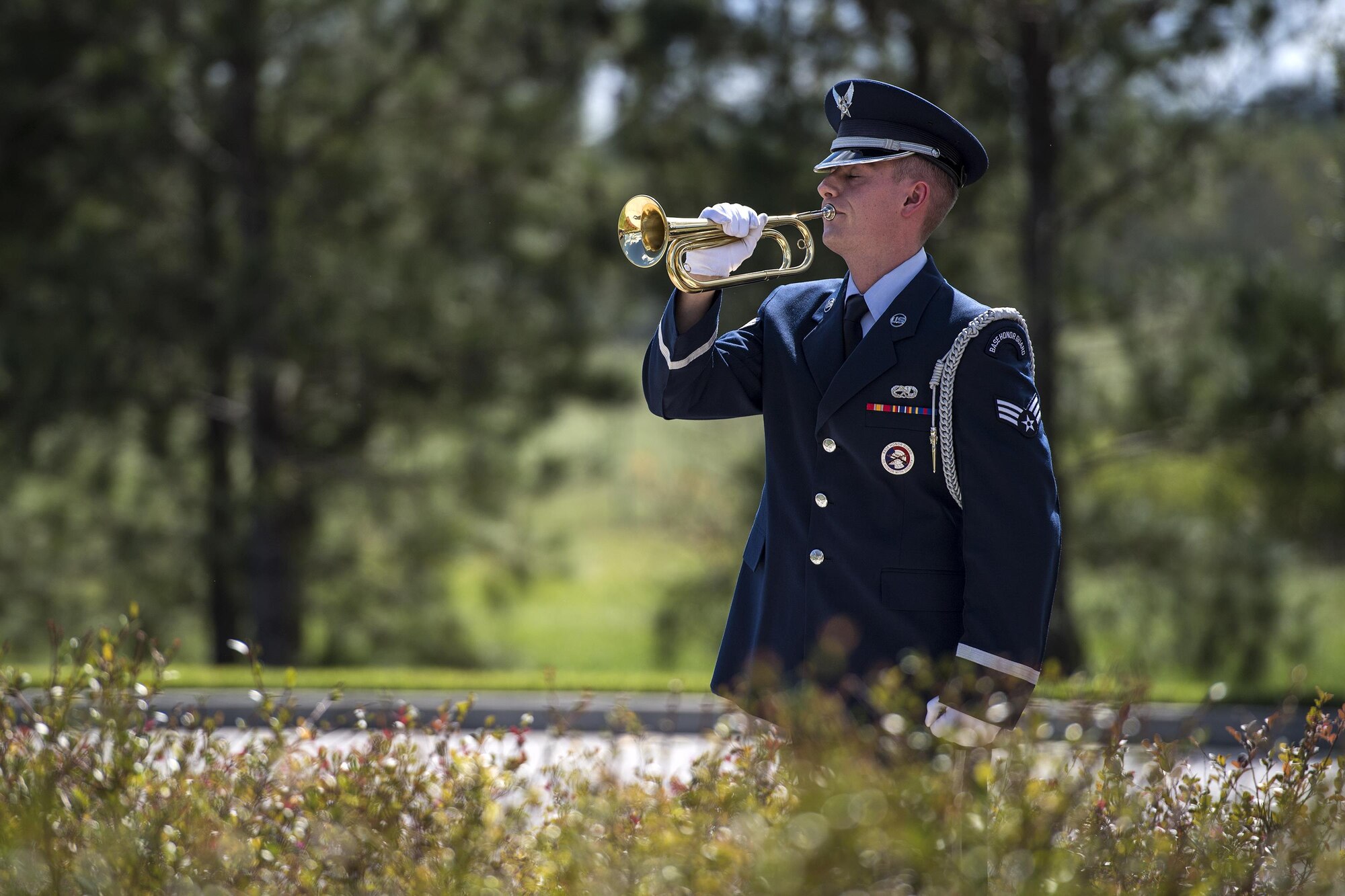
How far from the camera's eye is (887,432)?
2.88 meters

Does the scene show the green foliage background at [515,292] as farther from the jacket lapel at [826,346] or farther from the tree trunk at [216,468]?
the jacket lapel at [826,346]

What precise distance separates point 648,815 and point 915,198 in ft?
4.35

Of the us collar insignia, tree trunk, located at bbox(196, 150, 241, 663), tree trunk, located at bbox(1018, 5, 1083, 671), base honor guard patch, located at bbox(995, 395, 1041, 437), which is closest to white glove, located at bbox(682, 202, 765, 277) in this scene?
the us collar insignia

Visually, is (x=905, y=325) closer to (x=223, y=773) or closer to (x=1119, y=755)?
(x=1119, y=755)

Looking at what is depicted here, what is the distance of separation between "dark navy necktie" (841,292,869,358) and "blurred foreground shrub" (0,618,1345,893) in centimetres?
82

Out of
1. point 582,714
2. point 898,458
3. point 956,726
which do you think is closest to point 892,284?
point 898,458

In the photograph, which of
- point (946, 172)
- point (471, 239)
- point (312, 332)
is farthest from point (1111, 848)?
point (471, 239)

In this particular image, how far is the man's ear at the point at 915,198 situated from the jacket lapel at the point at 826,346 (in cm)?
21

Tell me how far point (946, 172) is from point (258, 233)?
432 inches

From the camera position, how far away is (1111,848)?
8.05 ft

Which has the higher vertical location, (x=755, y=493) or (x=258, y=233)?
(x=258, y=233)

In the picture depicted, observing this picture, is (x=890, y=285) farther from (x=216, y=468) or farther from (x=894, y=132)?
(x=216, y=468)

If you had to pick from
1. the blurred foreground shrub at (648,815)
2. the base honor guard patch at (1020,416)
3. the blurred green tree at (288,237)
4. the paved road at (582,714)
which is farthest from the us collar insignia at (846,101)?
the blurred green tree at (288,237)

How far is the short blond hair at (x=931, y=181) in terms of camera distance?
2930mm
